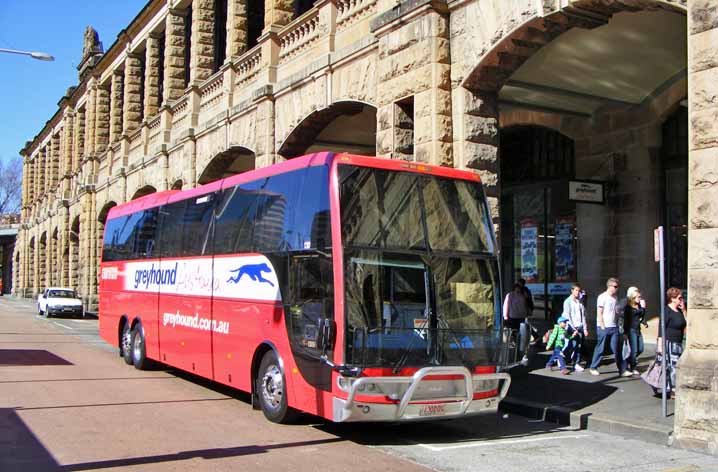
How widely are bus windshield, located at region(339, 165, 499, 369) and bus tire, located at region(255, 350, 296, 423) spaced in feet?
5.40

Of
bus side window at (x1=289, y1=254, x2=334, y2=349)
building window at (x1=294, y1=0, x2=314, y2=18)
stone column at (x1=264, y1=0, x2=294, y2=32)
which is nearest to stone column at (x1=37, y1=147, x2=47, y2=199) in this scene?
building window at (x1=294, y1=0, x2=314, y2=18)

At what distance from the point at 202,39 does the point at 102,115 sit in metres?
20.0

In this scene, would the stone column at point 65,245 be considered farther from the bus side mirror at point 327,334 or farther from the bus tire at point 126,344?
the bus side mirror at point 327,334

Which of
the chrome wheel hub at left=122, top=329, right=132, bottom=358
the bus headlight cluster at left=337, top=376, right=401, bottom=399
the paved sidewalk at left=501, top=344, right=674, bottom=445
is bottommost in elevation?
the paved sidewalk at left=501, top=344, right=674, bottom=445

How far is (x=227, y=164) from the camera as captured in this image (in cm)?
2380

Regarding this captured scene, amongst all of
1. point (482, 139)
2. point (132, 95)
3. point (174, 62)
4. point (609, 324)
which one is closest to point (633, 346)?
point (609, 324)

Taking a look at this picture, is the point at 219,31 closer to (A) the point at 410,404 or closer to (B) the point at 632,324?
(B) the point at 632,324

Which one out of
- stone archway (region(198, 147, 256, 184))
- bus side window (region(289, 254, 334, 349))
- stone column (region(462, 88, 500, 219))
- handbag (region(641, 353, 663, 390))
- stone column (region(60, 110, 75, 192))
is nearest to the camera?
bus side window (region(289, 254, 334, 349))

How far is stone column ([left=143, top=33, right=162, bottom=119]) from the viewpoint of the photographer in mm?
31703

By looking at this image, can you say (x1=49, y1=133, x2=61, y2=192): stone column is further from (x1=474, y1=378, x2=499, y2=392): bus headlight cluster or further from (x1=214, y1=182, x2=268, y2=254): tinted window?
(x1=474, y1=378, x2=499, y2=392): bus headlight cluster

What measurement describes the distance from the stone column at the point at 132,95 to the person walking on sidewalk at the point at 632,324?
27.3 meters

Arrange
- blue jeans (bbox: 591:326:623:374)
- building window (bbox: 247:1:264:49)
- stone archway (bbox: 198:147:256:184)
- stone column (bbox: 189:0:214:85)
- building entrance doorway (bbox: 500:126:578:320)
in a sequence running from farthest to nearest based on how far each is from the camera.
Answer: stone column (bbox: 189:0:214:85) < building window (bbox: 247:1:264:49) < stone archway (bbox: 198:147:256:184) < building entrance doorway (bbox: 500:126:578:320) < blue jeans (bbox: 591:326:623:374)

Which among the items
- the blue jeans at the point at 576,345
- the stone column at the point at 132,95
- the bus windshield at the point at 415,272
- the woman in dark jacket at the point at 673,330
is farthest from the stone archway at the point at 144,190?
the woman in dark jacket at the point at 673,330

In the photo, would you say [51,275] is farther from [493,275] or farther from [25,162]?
[493,275]
